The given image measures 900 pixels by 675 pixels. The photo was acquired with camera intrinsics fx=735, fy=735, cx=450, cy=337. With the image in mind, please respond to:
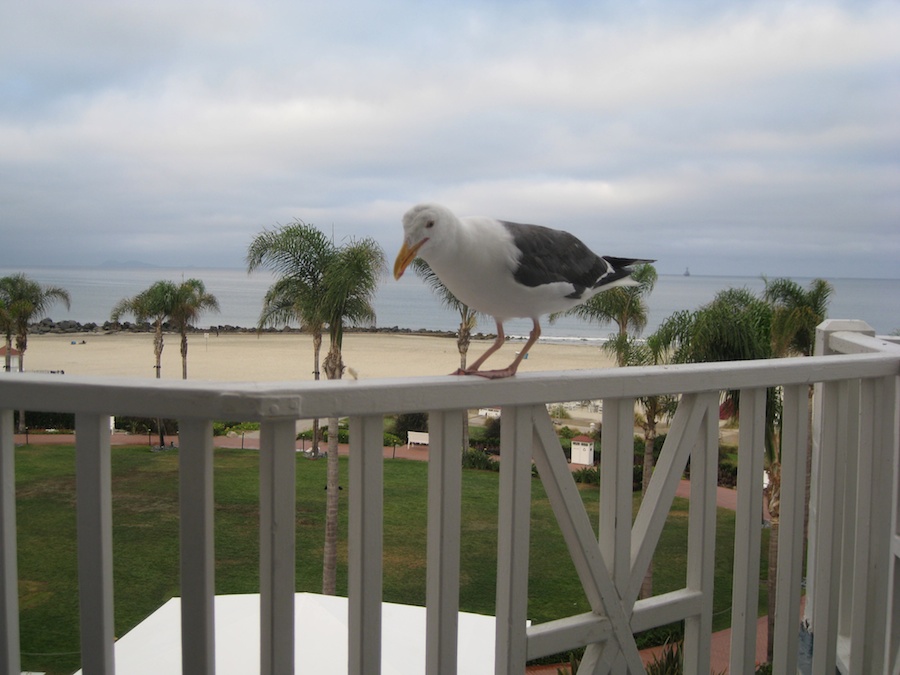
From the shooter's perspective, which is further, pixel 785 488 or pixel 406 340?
pixel 406 340

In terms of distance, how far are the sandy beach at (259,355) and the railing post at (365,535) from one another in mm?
25410

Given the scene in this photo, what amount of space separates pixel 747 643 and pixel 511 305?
0.89 m

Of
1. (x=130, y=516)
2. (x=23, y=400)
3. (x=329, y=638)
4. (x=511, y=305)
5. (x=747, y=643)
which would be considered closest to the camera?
(x=23, y=400)

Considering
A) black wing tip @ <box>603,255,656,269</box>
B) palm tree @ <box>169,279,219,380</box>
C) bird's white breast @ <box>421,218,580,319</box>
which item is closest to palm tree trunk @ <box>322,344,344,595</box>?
black wing tip @ <box>603,255,656,269</box>

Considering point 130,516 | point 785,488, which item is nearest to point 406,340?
point 130,516

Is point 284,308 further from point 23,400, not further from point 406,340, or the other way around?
point 406,340

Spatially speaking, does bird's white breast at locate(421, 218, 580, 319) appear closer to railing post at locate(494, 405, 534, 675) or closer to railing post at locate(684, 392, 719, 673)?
railing post at locate(494, 405, 534, 675)

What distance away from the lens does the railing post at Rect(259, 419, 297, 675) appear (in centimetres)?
104

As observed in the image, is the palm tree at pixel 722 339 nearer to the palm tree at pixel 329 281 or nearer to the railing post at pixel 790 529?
the palm tree at pixel 329 281

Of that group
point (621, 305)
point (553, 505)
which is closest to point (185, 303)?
point (621, 305)

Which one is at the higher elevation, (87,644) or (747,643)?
(87,644)

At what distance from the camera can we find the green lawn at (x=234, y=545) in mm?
10672

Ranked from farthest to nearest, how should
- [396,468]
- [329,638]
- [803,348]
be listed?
1. [396,468]
2. [803,348]
3. [329,638]

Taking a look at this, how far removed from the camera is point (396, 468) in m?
17.5
